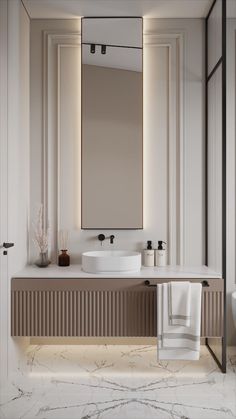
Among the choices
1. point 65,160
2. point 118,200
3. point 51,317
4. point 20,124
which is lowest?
point 51,317

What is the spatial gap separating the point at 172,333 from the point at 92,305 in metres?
0.57

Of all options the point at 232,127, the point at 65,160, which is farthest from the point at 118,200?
the point at 232,127

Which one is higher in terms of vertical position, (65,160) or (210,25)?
(210,25)

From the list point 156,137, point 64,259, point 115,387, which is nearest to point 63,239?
point 64,259

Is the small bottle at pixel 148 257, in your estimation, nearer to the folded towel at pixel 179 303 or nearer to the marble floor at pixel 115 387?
the folded towel at pixel 179 303

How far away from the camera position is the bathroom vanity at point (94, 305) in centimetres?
288

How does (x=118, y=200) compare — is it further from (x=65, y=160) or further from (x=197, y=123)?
(x=197, y=123)

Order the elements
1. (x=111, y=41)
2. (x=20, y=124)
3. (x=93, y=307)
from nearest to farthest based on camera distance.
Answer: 1. (x=93, y=307)
2. (x=20, y=124)
3. (x=111, y=41)

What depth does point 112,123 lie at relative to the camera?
3.41 m

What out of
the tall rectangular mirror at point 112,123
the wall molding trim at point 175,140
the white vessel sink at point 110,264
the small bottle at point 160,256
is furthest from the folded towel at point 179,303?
the tall rectangular mirror at point 112,123

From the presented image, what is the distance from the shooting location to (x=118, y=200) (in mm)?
3428

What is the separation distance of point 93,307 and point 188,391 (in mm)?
812

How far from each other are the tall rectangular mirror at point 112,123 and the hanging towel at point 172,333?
809mm

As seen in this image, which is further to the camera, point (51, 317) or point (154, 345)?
point (154, 345)
